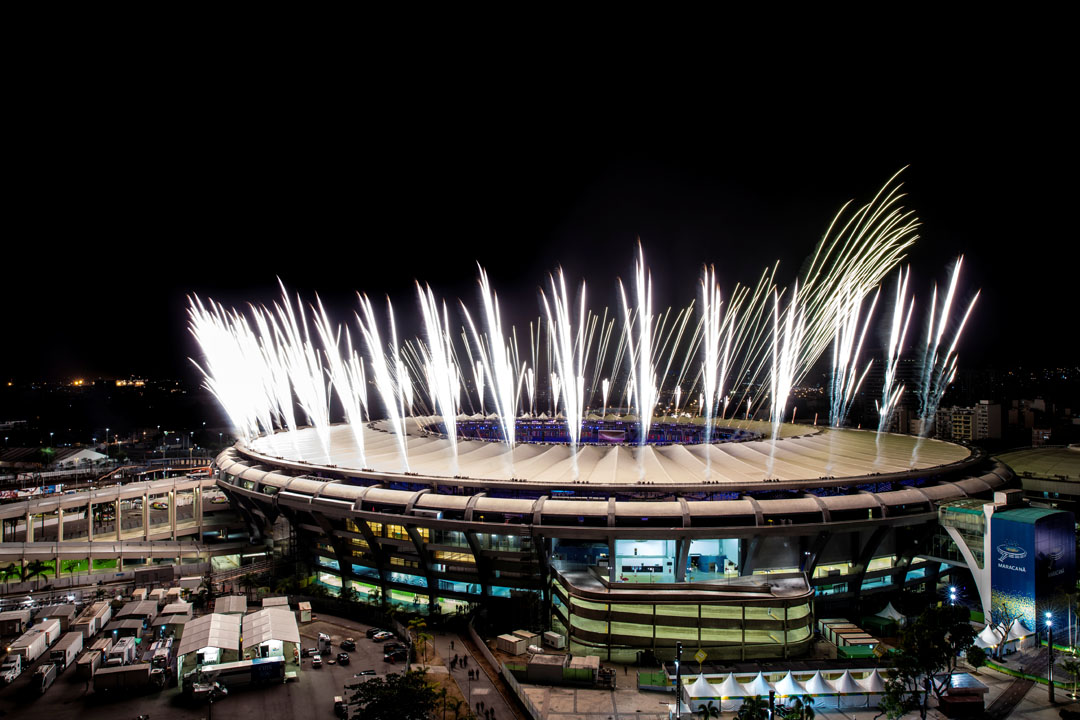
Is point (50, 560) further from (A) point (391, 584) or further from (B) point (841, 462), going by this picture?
(B) point (841, 462)

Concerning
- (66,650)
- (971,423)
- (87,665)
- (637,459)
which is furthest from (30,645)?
(971,423)

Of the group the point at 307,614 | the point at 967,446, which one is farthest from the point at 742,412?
the point at 307,614

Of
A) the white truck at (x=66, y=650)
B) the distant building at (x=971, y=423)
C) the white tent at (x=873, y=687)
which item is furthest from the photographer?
the distant building at (x=971, y=423)

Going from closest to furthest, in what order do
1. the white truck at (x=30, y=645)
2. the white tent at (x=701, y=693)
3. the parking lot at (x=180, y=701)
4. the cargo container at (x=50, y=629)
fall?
the white tent at (x=701, y=693)
the parking lot at (x=180, y=701)
the white truck at (x=30, y=645)
the cargo container at (x=50, y=629)

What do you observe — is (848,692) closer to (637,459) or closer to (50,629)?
(637,459)

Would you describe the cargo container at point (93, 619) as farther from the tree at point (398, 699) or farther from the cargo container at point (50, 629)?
the tree at point (398, 699)

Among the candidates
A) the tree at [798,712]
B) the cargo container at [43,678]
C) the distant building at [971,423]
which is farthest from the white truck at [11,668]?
the distant building at [971,423]

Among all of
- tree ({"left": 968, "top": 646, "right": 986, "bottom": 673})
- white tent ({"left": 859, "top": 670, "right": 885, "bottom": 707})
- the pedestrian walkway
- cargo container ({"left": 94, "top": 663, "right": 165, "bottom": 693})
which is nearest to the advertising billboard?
tree ({"left": 968, "top": 646, "right": 986, "bottom": 673})
